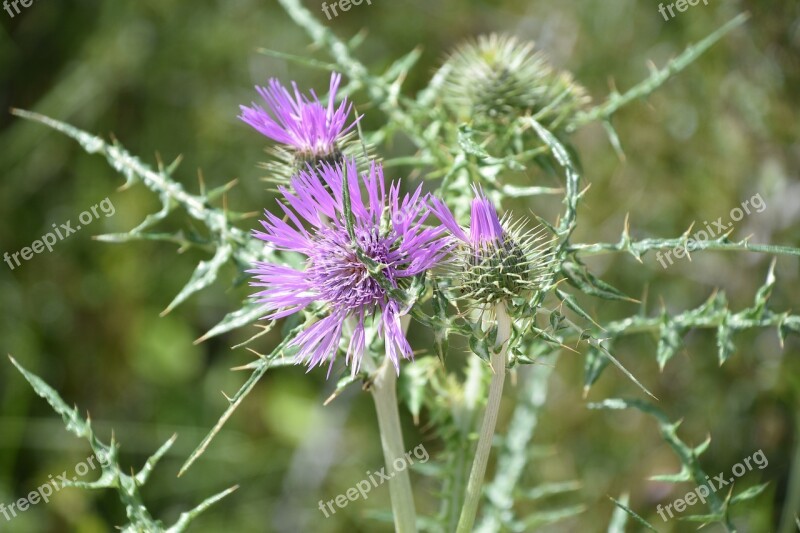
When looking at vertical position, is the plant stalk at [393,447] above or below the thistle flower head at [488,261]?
below

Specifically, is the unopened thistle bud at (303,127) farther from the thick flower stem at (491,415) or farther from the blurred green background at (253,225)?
the blurred green background at (253,225)

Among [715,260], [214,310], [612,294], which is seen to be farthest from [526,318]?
[214,310]

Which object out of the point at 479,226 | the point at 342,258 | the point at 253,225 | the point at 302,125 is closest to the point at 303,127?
→ the point at 302,125

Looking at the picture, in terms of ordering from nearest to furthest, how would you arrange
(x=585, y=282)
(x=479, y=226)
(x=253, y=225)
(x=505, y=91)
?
1. (x=479, y=226)
2. (x=585, y=282)
3. (x=505, y=91)
4. (x=253, y=225)

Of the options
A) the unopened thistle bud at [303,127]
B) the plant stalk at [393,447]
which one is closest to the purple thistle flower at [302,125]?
the unopened thistle bud at [303,127]

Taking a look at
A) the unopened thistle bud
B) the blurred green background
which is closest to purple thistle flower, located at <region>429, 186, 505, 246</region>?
the unopened thistle bud

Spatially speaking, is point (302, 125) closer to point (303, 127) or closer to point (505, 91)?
point (303, 127)
